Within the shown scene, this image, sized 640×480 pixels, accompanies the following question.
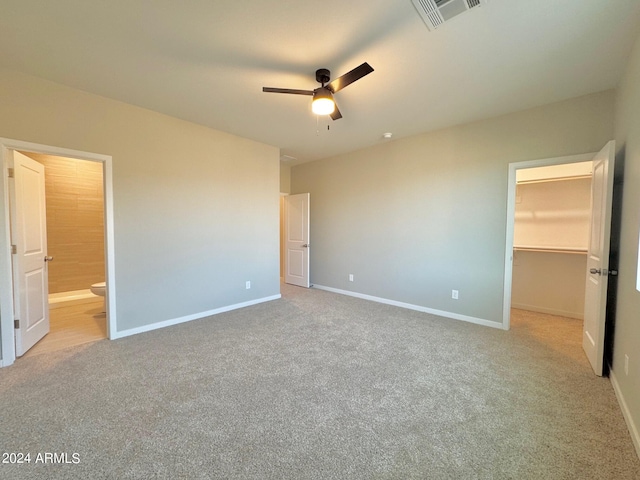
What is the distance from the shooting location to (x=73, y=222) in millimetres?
4688

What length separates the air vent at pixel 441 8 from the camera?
1625mm

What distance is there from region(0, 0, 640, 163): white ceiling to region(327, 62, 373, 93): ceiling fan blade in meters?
0.23

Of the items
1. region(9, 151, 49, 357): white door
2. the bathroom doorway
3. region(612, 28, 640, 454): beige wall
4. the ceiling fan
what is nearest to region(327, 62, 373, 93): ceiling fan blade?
the ceiling fan

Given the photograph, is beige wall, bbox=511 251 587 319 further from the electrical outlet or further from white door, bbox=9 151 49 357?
white door, bbox=9 151 49 357

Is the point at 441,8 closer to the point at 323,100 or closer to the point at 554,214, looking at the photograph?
the point at 323,100

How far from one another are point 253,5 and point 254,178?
2741 millimetres

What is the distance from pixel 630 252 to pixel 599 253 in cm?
52

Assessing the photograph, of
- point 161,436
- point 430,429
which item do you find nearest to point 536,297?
point 430,429

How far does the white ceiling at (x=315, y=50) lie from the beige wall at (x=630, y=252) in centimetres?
36

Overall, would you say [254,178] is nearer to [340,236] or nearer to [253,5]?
[340,236]

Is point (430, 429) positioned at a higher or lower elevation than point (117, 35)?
lower

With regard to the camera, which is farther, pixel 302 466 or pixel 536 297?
pixel 536 297

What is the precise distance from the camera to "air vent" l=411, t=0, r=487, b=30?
162 centimetres

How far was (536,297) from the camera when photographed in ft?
13.2
